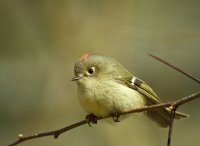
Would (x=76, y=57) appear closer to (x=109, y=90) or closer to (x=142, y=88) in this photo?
(x=142, y=88)

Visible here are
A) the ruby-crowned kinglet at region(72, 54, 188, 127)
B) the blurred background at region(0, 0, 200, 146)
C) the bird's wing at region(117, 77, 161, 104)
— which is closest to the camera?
the ruby-crowned kinglet at region(72, 54, 188, 127)

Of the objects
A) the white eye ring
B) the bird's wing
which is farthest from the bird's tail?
the white eye ring

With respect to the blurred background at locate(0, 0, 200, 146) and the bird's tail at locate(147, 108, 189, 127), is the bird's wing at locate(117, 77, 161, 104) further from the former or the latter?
the blurred background at locate(0, 0, 200, 146)

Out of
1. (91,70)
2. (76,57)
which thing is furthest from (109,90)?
(76,57)

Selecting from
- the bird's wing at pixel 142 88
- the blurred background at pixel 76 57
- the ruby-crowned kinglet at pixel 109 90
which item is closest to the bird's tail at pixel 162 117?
the ruby-crowned kinglet at pixel 109 90

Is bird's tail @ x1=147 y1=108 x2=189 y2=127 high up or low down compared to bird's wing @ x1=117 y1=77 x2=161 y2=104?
down

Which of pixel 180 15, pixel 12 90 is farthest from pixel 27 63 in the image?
pixel 180 15

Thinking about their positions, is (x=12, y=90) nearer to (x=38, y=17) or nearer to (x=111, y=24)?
(x=38, y=17)
